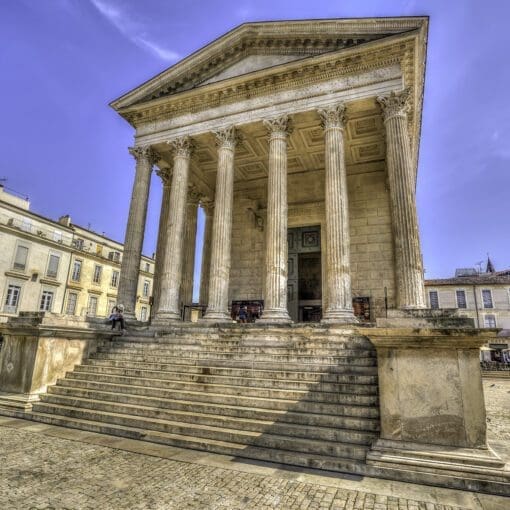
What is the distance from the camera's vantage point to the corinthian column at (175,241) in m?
12.0

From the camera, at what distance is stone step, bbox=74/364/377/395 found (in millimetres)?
6027

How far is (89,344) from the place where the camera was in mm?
9477

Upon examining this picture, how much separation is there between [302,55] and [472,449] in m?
12.9

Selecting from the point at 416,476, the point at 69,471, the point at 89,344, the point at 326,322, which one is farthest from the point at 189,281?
the point at 416,476

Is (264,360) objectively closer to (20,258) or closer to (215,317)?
(215,317)

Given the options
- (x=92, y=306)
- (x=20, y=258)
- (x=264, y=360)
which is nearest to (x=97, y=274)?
(x=92, y=306)

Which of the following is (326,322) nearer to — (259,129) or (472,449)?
(472,449)

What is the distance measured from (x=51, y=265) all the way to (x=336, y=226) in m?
26.3

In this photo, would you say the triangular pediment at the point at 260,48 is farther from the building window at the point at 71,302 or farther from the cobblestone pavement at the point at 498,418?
the building window at the point at 71,302

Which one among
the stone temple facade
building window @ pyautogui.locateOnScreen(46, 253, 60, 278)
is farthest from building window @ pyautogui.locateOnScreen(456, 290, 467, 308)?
building window @ pyautogui.locateOnScreen(46, 253, 60, 278)

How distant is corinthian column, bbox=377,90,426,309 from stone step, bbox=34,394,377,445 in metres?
5.23

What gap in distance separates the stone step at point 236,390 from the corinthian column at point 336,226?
142 inches

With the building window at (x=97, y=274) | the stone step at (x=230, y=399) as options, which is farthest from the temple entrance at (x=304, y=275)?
the building window at (x=97, y=274)

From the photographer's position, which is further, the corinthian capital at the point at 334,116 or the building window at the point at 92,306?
the building window at the point at 92,306
